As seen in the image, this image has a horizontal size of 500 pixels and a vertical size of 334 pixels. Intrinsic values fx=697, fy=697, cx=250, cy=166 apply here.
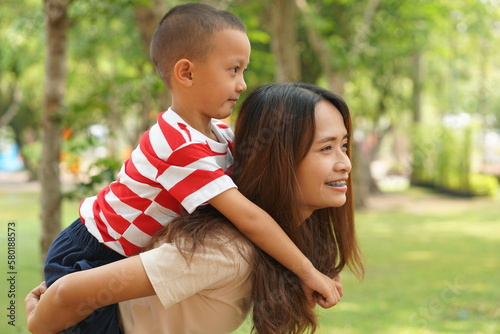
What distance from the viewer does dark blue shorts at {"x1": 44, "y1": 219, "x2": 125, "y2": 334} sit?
6.07 ft

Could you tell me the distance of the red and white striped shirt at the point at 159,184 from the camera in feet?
5.73

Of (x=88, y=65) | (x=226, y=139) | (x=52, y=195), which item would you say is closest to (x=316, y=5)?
(x=88, y=65)

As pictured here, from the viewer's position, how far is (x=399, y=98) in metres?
21.0

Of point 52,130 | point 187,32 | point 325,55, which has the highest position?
point 187,32

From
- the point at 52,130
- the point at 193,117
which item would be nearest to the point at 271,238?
the point at 193,117

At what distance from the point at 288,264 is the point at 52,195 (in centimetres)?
333

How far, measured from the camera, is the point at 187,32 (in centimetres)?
185

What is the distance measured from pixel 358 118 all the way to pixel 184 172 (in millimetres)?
20830

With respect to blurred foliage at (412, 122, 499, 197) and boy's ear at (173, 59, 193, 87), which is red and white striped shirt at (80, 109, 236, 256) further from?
blurred foliage at (412, 122, 499, 197)

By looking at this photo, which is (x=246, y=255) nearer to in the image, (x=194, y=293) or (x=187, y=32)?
(x=194, y=293)

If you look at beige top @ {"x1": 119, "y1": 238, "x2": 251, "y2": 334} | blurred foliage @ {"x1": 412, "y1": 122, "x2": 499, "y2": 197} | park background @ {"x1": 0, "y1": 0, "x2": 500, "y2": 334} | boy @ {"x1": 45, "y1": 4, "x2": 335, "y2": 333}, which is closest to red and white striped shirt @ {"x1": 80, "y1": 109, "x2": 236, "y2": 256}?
boy @ {"x1": 45, "y1": 4, "x2": 335, "y2": 333}

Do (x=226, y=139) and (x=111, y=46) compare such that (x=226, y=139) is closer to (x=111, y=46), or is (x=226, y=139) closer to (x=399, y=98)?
(x=111, y=46)

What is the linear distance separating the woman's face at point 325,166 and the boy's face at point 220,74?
0.79 feet

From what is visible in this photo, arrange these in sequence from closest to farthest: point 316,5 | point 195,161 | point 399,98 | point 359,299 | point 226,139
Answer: point 195,161, point 226,139, point 359,299, point 316,5, point 399,98
